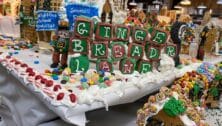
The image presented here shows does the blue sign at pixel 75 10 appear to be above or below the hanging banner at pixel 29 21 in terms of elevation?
above

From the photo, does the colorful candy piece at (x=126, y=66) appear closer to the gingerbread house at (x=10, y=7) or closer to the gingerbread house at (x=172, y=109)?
the gingerbread house at (x=172, y=109)

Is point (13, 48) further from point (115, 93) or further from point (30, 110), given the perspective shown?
point (115, 93)

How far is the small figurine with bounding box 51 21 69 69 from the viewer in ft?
4.62

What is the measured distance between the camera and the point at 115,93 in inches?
49.3

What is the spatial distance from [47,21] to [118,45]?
0.52 metres

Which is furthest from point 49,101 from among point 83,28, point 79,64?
point 83,28

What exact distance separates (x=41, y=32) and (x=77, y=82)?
2.32 feet

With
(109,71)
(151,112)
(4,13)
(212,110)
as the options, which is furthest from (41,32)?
(212,110)

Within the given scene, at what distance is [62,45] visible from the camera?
1422 millimetres

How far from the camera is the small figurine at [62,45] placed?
1.41 meters

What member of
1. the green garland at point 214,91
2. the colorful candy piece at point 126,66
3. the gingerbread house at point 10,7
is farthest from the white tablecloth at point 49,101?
the gingerbread house at point 10,7

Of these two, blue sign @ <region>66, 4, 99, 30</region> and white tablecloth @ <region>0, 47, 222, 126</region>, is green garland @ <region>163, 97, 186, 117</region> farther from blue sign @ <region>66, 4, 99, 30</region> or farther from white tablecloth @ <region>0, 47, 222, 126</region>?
blue sign @ <region>66, 4, 99, 30</region>

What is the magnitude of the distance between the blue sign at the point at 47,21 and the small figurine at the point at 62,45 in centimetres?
28

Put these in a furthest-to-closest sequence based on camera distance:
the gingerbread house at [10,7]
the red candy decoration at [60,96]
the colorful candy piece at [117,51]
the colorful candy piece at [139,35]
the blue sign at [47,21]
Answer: the gingerbread house at [10,7] → the blue sign at [47,21] → the colorful candy piece at [139,35] → the colorful candy piece at [117,51] → the red candy decoration at [60,96]
